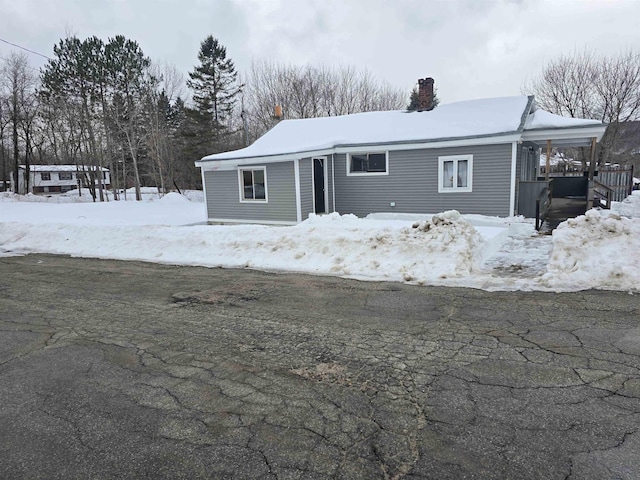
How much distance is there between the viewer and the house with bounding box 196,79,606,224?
13648mm

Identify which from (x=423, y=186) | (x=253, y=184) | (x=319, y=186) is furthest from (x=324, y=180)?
(x=423, y=186)

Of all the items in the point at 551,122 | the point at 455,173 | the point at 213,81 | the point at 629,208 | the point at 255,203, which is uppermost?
the point at 213,81

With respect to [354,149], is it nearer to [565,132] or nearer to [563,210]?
[565,132]

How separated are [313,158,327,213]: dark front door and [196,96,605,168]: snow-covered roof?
790 mm

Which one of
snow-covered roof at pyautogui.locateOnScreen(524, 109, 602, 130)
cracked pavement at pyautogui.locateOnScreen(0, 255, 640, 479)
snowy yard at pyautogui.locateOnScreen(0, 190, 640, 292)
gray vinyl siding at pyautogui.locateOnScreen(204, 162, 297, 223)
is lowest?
cracked pavement at pyautogui.locateOnScreen(0, 255, 640, 479)

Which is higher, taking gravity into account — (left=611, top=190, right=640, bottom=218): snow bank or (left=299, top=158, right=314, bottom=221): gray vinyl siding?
(left=299, top=158, right=314, bottom=221): gray vinyl siding

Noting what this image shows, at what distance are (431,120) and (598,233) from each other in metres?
10.5

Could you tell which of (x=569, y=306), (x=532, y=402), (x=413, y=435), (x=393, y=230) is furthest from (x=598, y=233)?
(x=413, y=435)

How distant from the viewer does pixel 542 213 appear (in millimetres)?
13344

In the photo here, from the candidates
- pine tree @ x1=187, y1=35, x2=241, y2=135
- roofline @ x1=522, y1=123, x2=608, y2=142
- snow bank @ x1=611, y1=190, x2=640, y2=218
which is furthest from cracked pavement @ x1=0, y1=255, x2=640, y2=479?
pine tree @ x1=187, y1=35, x2=241, y2=135

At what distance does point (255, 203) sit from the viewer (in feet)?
52.1

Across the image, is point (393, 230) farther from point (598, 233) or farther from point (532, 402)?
point (532, 402)

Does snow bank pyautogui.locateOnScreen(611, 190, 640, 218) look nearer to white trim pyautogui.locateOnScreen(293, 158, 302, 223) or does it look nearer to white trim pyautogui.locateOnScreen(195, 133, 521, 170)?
white trim pyautogui.locateOnScreen(195, 133, 521, 170)

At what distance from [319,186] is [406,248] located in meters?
8.47
